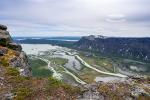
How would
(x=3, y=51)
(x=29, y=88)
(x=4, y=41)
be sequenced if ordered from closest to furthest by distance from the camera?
1. (x=29, y=88)
2. (x=3, y=51)
3. (x=4, y=41)

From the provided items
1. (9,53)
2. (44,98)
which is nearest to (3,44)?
(9,53)

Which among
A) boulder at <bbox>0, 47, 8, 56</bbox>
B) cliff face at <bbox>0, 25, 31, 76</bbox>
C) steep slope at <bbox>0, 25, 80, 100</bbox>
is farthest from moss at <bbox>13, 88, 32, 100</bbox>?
boulder at <bbox>0, 47, 8, 56</bbox>

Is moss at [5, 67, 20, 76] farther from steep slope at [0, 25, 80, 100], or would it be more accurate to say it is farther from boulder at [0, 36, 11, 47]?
boulder at [0, 36, 11, 47]

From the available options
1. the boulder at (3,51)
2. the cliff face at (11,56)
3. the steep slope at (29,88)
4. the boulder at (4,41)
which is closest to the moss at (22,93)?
the steep slope at (29,88)

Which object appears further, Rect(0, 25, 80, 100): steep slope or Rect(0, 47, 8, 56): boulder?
Rect(0, 47, 8, 56): boulder

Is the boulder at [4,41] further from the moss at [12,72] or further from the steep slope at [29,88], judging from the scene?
the moss at [12,72]

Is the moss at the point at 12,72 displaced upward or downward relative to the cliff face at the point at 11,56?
downward

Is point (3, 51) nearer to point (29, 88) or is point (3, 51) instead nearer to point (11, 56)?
point (11, 56)

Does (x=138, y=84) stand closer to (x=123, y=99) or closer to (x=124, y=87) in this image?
(x=124, y=87)

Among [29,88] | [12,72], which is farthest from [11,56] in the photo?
[29,88]
